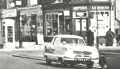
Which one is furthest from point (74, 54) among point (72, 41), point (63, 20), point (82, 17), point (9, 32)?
point (63, 20)

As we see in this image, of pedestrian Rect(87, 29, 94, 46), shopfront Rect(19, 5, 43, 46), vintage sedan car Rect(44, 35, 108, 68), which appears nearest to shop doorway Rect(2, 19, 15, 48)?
shopfront Rect(19, 5, 43, 46)

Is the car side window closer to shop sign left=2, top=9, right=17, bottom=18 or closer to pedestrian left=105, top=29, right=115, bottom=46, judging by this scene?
pedestrian left=105, top=29, right=115, bottom=46

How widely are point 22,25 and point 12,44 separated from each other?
9369 millimetres

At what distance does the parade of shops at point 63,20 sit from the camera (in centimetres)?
4281

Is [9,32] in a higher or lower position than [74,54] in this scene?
higher

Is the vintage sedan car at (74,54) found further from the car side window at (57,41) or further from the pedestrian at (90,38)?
the pedestrian at (90,38)

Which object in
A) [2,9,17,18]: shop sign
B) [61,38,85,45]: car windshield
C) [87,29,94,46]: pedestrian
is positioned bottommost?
[87,29,94,46]: pedestrian

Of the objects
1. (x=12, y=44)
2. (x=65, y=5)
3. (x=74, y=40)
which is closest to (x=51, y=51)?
(x=74, y=40)

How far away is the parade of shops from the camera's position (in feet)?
140

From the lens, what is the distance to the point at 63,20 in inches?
1793

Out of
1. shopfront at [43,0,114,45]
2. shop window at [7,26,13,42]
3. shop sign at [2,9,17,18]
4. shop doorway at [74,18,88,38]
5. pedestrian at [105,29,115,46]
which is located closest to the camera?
shop window at [7,26,13,42]

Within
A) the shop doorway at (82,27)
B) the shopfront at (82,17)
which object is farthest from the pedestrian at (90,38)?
the shop doorway at (82,27)

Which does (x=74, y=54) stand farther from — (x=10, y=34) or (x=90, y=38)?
(x=90, y=38)

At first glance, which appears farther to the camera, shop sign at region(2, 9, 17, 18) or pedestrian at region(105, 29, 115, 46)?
shop sign at region(2, 9, 17, 18)
